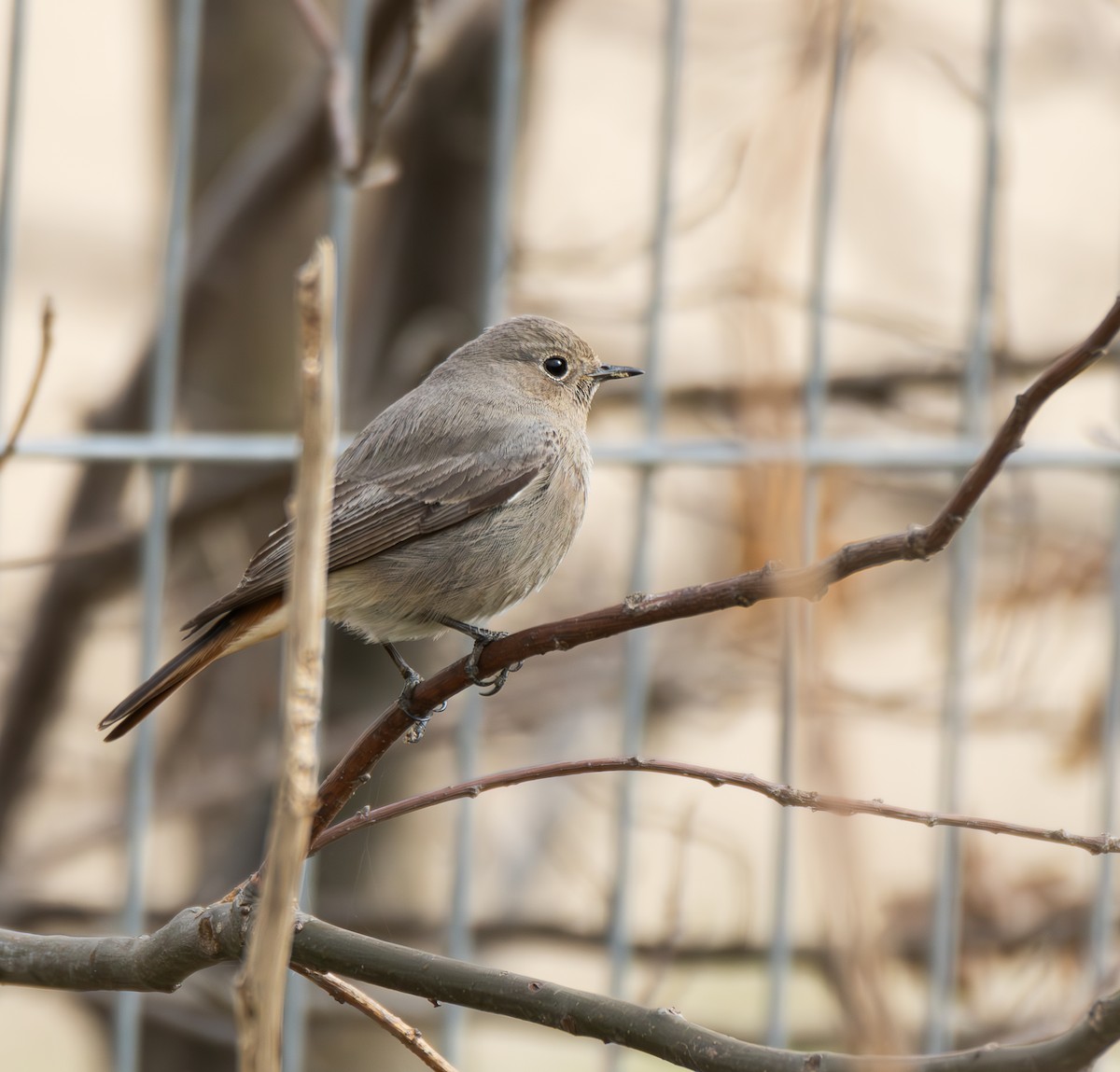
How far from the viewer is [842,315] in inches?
183

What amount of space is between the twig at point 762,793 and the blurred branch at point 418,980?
151 mm

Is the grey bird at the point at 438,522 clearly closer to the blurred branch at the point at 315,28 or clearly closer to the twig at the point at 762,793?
the blurred branch at the point at 315,28

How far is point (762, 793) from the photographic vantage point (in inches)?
60.4

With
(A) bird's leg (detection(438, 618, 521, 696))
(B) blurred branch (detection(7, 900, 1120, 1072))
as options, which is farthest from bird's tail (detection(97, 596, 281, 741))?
(B) blurred branch (detection(7, 900, 1120, 1072))

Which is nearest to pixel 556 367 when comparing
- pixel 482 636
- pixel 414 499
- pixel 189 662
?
pixel 414 499

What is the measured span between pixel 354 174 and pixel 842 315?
188 cm

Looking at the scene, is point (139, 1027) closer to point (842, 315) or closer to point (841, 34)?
point (842, 315)

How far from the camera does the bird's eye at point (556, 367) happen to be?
3.48 m

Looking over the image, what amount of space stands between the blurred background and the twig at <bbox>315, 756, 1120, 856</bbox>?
2.21m

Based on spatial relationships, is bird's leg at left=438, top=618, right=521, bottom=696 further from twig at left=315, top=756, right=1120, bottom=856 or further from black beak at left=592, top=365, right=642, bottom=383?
black beak at left=592, top=365, right=642, bottom=383

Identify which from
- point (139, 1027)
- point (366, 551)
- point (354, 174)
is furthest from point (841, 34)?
point (139, 1027)

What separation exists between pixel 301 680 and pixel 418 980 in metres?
0.64

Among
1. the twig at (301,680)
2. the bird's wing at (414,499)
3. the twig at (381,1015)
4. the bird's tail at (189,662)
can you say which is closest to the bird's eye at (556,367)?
the bird's wing at (414,499)

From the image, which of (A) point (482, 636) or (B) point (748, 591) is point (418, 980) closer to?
(B) point (748, 591)
